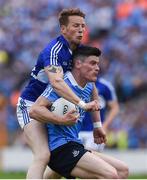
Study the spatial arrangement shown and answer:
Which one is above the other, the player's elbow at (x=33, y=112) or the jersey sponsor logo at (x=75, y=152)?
the player's elbow at (x=33, y=112)

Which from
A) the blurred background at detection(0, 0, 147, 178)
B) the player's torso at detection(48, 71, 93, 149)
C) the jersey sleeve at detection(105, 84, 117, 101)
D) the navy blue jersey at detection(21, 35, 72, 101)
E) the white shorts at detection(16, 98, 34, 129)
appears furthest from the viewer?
the blurred background at detection(0, 0, 147, 178)

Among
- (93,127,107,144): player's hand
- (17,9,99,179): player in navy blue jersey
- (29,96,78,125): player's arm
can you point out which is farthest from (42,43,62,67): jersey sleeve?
(93,127,107,144): player's hand

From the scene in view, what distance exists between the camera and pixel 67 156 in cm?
738

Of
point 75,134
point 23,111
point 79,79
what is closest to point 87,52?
point 79,79

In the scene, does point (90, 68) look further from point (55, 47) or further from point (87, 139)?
point (87, 139)

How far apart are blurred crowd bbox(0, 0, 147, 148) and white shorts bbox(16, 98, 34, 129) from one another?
31.5 ft

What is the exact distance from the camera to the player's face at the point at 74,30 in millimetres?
7859

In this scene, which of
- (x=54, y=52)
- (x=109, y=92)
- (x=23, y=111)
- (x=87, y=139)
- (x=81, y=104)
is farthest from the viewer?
(x=109, y=92)

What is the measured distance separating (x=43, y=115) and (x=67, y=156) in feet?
1.58

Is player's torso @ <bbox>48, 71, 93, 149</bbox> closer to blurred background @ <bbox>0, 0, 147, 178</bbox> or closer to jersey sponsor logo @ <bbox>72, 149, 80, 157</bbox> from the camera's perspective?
jersey sponsor logo @ <bbox>72, 149, 80, 157</bbox>

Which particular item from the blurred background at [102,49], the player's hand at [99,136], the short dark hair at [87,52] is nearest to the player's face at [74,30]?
the short dark hair at [87,52]

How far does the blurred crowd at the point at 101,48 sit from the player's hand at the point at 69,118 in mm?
10467

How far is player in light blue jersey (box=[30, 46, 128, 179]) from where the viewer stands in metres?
7.29

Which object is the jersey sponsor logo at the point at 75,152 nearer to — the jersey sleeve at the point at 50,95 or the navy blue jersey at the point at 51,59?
the jersey sleeve at the point at 50,95
